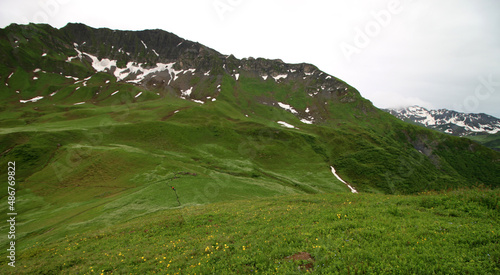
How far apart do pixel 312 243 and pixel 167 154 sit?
2631 inches

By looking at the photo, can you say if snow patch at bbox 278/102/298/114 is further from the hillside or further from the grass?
the grass

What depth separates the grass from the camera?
30.5 feet

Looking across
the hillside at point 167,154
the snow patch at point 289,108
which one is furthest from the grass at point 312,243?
the snow patch at point 289,108

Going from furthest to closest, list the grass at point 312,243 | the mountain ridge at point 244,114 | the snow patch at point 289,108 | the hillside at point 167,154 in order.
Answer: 1. the snow patch at point 289,108
2. the mountain ridge at point 244,114
3. the hillside at point 167,154
4. the grass at point 312,243

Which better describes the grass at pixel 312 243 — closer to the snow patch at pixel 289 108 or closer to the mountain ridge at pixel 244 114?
the mountain ridge at pixel 244 114

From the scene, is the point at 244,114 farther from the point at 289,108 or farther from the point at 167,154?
the point at 167,154

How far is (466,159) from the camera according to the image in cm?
14512

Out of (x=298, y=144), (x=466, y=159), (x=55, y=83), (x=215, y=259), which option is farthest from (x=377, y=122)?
(x=55, y=83)

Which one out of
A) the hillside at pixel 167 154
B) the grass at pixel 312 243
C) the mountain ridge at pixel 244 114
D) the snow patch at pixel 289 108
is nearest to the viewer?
the grass at pixel 312 243

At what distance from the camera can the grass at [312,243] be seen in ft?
30.5

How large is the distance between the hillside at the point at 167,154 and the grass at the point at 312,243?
1258 cm

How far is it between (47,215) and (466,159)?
220 meters

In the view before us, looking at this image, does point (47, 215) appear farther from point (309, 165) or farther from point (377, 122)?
point (377, 122)

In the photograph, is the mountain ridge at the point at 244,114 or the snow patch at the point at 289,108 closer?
the mountain ridge at the point at 244,114
